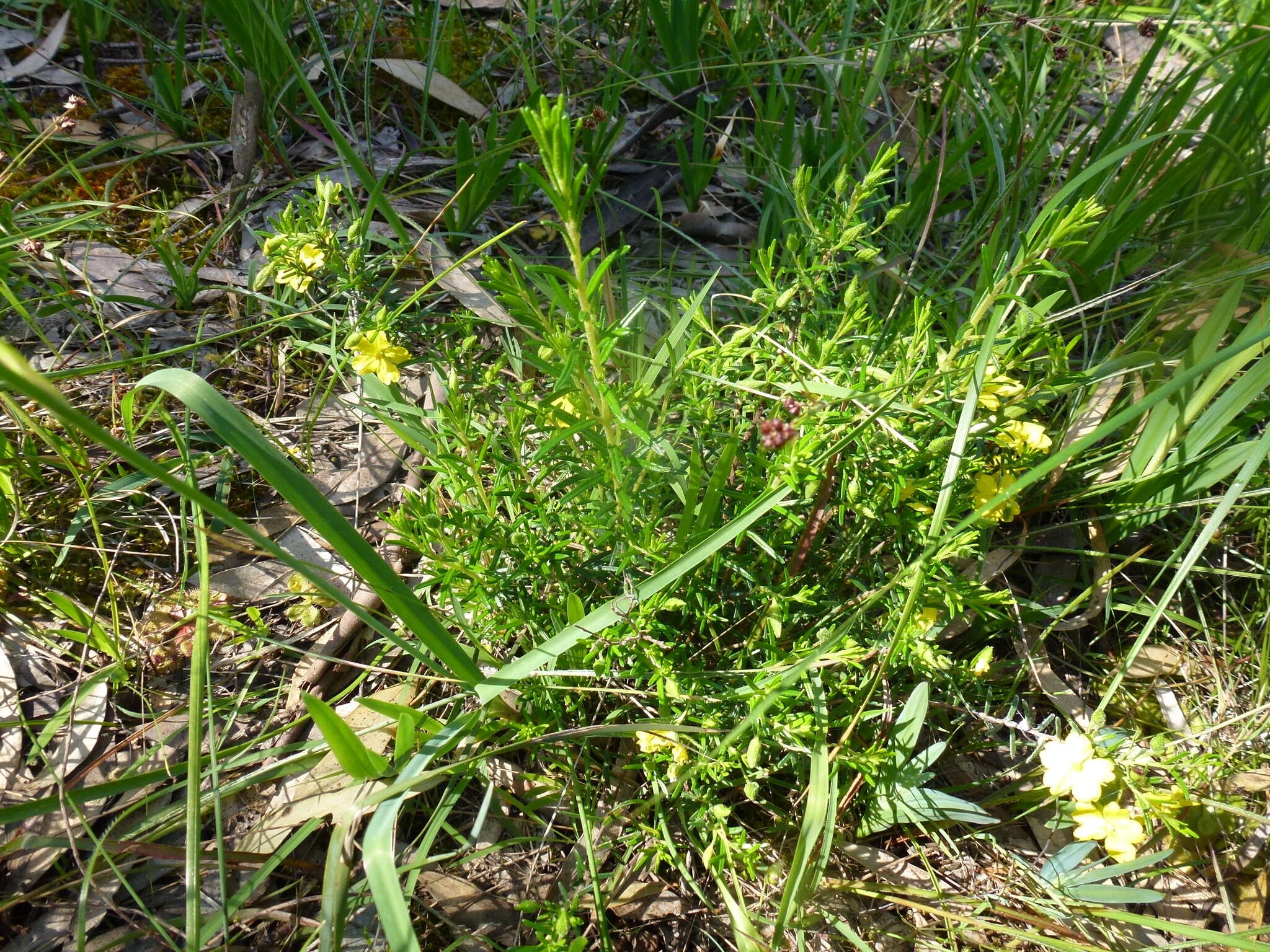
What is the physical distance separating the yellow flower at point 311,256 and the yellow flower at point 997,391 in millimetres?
1238

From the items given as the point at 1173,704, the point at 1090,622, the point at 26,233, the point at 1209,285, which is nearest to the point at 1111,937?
the point at 1173,704

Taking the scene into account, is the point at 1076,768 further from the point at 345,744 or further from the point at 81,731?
the point at 81,731

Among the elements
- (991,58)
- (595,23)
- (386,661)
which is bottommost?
(386,661)

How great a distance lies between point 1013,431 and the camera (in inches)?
60.0

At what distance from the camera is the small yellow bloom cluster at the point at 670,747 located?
144cm

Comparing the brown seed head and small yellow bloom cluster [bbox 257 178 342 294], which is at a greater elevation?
the brown seed head

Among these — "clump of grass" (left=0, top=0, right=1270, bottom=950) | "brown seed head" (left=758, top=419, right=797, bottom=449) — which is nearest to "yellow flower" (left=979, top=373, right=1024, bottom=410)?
"clump of grass" (left=0, top=0, right=1270, bottom=950)

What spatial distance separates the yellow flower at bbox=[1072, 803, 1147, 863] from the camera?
1405 mm

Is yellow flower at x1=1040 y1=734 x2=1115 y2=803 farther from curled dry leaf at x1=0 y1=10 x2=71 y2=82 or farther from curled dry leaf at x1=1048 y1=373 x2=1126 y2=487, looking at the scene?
curled dry leaf at x1=0 y1=10 x2=71 y2=82

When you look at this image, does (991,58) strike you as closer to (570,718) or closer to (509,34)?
(509,34)

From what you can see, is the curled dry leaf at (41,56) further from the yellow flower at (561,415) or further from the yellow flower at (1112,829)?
the yellow flower at (1112,829)

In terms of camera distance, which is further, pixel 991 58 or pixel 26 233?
pixel 991 58

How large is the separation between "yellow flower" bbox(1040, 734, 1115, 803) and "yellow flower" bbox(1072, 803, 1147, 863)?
3 cm

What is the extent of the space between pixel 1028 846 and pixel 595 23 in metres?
2.72
